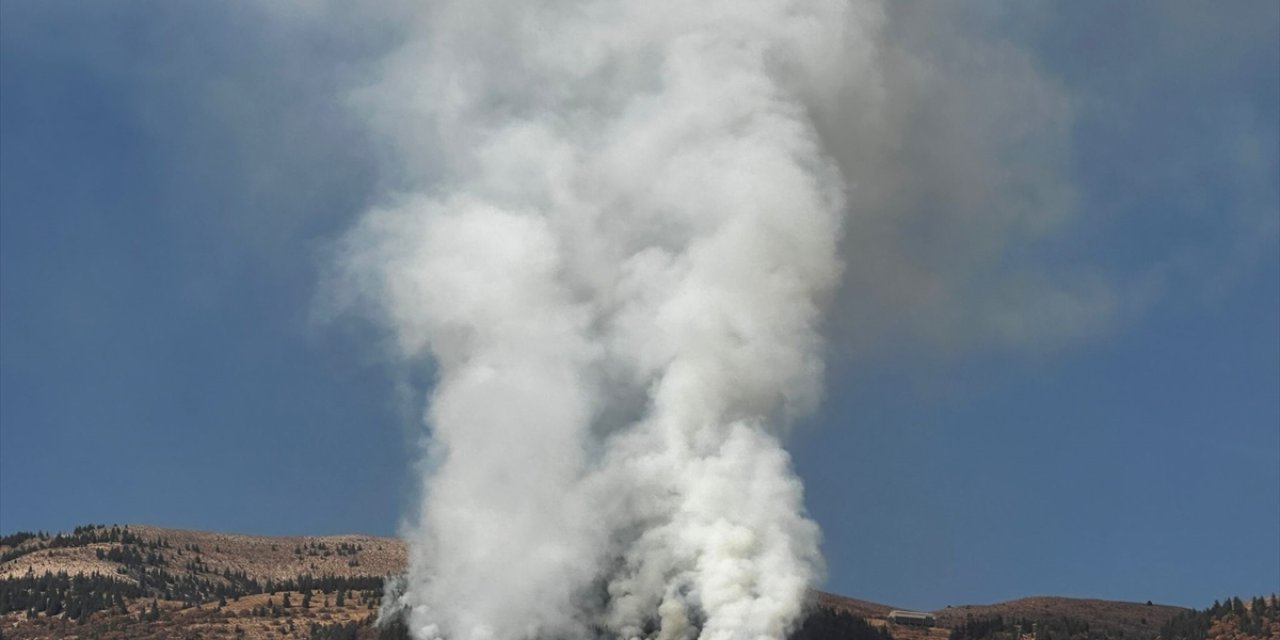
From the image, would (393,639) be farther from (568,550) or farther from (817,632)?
(817,632)

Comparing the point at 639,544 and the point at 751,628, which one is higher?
the point at 639,544

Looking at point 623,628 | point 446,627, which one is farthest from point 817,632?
point 446,627

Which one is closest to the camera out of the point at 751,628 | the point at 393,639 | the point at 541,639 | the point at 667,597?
the point at 751,628

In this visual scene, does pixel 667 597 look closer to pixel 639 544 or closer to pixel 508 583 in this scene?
pixel 639 544

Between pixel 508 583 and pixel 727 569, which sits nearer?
pixel 727 569

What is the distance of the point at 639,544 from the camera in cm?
16850

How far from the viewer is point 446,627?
615 feet

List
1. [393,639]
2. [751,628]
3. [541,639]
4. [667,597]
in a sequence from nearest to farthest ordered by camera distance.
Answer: [751,628]
[667,597]
[541,639]
[393,639]

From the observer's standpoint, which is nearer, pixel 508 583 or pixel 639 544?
pixel 639 544

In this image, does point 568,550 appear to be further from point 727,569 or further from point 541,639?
point 727,569

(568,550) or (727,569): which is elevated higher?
(568,550)

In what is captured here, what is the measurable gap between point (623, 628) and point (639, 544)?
9.38 meters

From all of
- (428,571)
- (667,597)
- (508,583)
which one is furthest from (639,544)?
(428,571)

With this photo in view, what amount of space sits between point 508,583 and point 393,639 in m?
20.8
